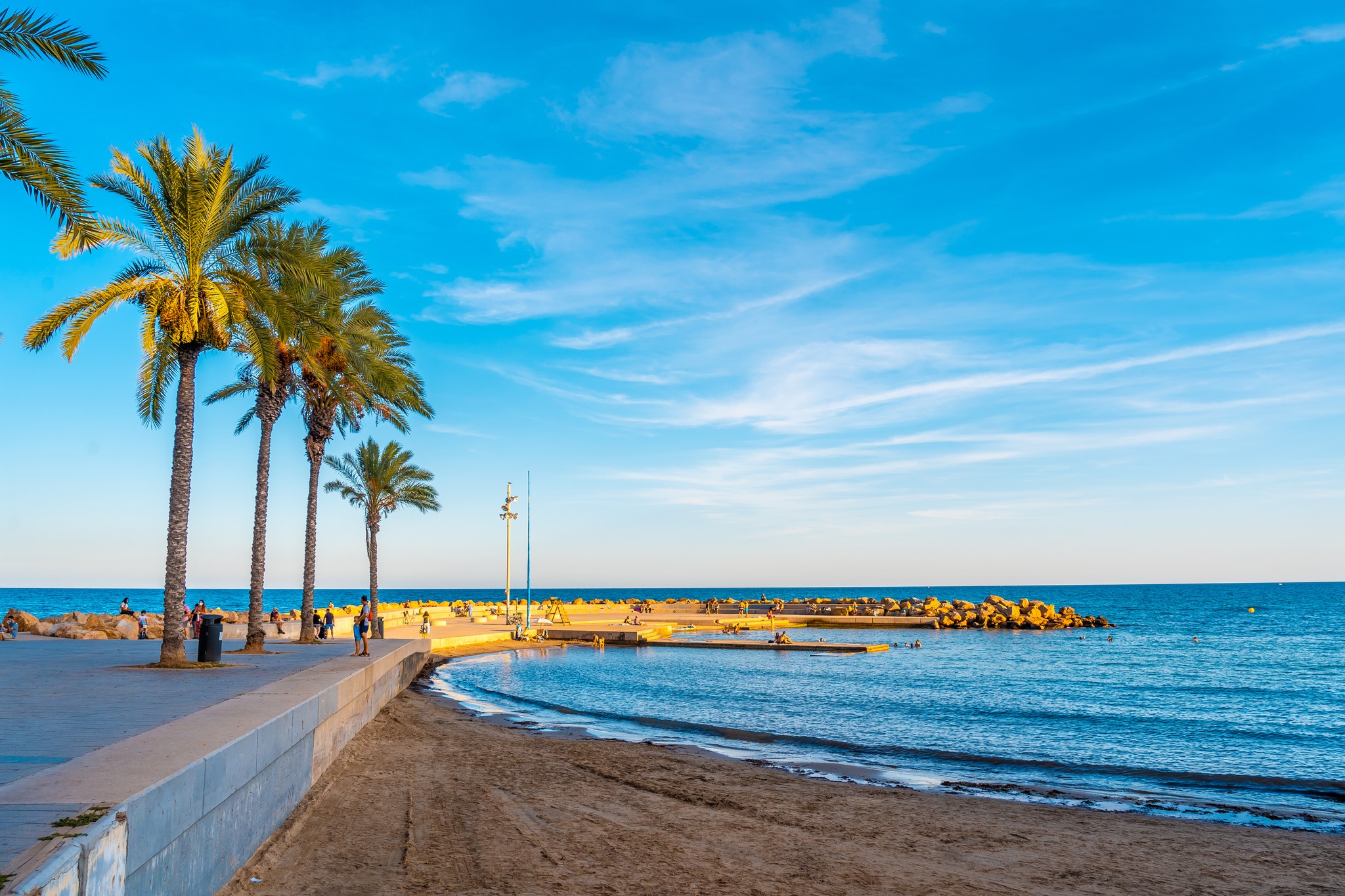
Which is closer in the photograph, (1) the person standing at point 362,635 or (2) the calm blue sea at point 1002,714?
(2) the calm blue sea at point 1002,714

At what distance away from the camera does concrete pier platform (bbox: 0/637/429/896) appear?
437 centimetres

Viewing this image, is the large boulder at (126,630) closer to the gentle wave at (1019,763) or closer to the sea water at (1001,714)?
the sea water at (1001,714)

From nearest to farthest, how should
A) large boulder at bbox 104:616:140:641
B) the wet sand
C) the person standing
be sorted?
the wet sand
the person standing
large boulder at bbox 104:616:140:641

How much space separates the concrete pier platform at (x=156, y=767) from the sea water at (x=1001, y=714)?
898 centimetres

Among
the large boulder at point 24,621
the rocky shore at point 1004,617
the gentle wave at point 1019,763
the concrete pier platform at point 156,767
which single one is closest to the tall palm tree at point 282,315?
the concrete pier platform at point 156,767

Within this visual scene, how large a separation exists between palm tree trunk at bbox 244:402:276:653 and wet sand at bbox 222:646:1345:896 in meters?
8.75

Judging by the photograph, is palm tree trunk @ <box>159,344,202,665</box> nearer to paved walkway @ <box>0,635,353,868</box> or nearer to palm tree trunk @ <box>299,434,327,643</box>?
paved walkway @ <box>0,635,353,868</box>

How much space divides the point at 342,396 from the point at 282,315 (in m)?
6.70

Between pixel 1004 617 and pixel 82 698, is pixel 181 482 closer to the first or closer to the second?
pixel 82 698

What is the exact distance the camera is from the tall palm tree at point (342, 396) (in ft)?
75.8

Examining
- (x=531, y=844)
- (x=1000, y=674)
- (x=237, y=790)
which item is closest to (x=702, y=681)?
(x=1000, y=674)

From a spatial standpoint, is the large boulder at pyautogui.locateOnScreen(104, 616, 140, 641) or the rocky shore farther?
the rocky shore

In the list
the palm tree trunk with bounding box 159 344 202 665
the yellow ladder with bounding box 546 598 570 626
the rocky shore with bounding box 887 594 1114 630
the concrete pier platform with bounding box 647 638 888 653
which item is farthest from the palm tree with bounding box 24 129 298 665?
the rocky shore with bounding box 887 594 1114 630

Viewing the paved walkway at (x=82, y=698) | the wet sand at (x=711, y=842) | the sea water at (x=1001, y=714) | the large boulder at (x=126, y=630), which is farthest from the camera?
the large boulder at (x=126, y=630)
